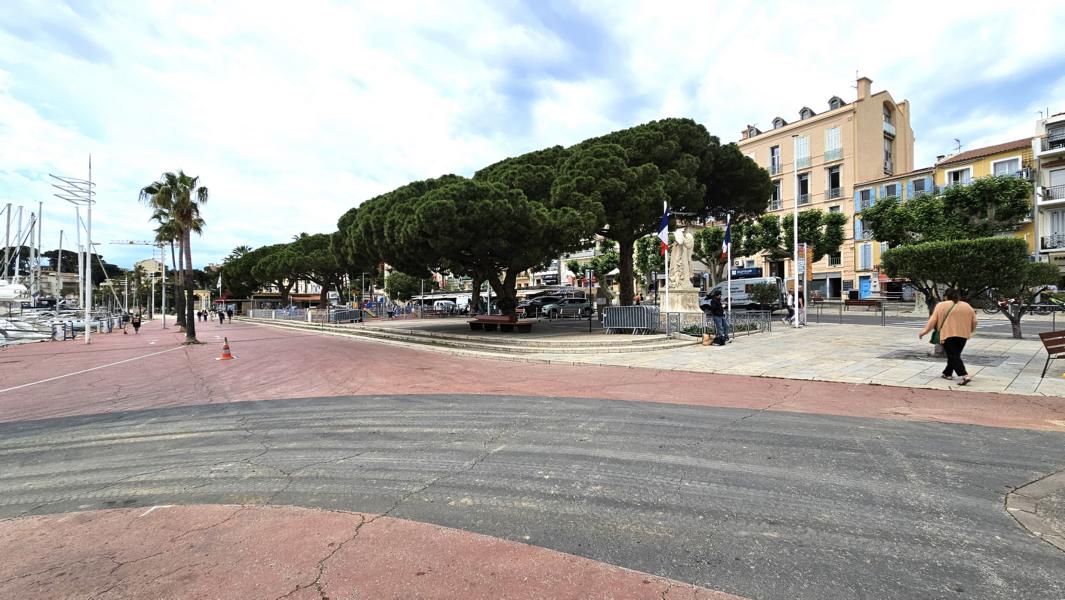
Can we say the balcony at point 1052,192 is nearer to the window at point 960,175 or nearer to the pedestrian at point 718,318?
the window at point 960,175

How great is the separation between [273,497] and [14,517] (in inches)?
72.5

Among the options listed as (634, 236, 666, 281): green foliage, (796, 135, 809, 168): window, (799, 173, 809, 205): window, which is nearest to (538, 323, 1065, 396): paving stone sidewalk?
(634, 236, 666, 281): green foliage

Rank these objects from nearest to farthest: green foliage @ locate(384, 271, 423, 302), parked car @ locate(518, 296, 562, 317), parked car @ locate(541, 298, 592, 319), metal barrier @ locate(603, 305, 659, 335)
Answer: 1. metal barrier @ locate(603, 305, 659, 335)
2. parked car @ locate(518, 296, 562, 317)
3. parked car @ locate(541, 298, 592, 319)
4. green foliage @ locate(384, 271, 423, 302)

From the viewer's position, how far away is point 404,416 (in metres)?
6.80

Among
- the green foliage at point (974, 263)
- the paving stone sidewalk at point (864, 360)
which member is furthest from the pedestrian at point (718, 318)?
the green foliage at point (974, 263)

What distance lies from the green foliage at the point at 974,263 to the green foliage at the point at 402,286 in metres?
65.8

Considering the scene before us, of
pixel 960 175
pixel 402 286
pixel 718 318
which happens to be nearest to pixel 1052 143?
pixel 960 175

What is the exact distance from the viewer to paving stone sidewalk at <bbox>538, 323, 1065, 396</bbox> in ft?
28.1

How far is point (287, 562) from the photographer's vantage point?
293cm

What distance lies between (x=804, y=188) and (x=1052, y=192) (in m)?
16.0

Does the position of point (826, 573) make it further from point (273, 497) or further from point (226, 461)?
point (226, 461)

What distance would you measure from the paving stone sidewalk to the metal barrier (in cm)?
233

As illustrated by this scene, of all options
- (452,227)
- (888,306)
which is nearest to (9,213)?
(452,227)

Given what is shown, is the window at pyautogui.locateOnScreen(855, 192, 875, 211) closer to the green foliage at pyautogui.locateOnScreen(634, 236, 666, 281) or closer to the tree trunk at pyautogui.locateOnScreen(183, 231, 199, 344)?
the green foliage at pyautogui.locateOnScreen(634, 236, 666, 281)
